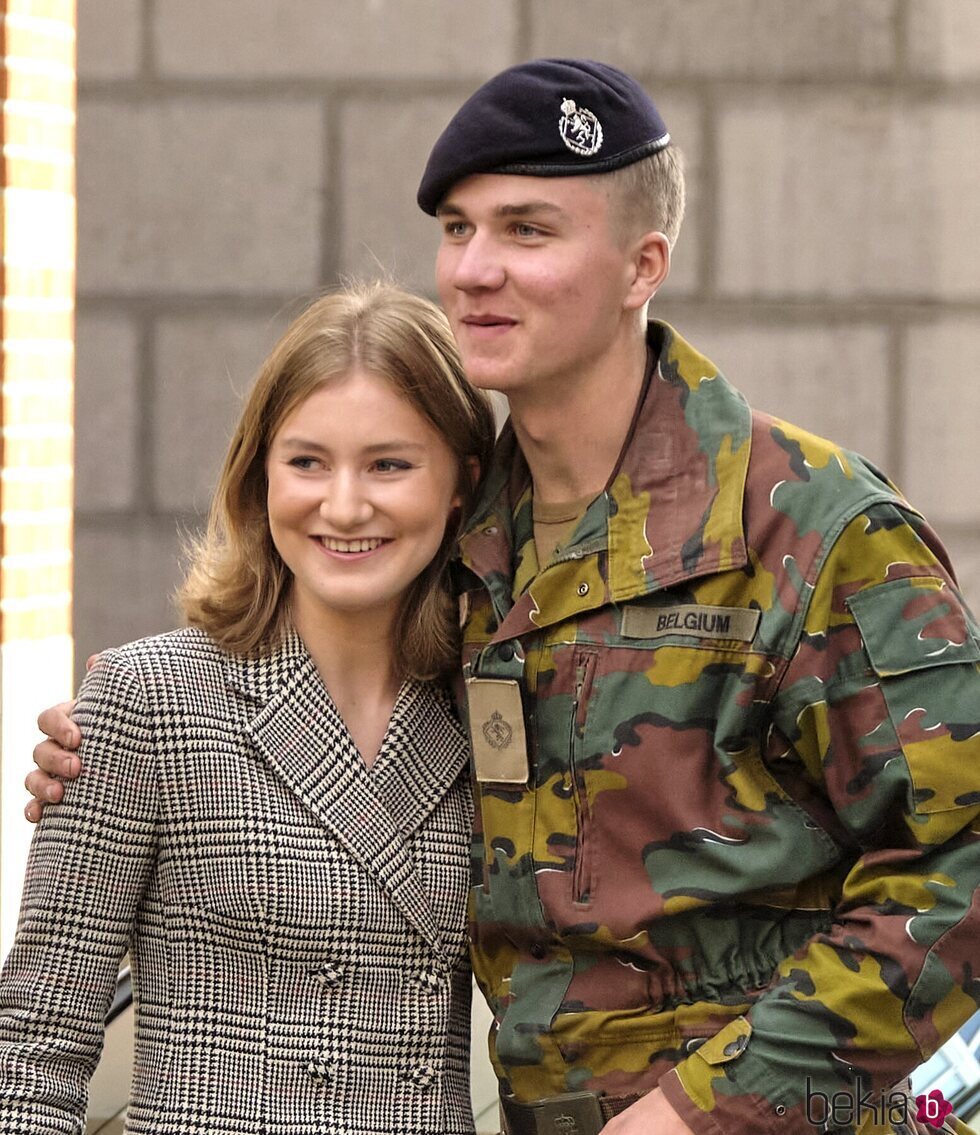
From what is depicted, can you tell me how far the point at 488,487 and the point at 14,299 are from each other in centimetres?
203

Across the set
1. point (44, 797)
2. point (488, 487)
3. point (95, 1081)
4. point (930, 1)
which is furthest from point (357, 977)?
point (930, 1)

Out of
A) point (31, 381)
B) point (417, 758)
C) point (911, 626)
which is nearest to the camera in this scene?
point (911, 626)

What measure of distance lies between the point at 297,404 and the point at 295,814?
0.59 m

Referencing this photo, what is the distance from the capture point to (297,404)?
247cm

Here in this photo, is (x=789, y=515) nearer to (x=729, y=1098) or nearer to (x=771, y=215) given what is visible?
(x=729, y=1098)

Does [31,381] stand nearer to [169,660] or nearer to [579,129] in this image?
[169,660]

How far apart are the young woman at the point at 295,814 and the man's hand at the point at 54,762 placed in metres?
0.02

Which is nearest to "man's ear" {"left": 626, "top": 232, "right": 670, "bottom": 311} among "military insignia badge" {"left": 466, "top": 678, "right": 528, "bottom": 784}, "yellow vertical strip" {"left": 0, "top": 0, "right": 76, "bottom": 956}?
"military insignia badge" {"left": 466, "top": 678, "right": 528, "bottom": 784}

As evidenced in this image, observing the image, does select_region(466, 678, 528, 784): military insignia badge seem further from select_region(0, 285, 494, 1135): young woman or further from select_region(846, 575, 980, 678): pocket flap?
select_region(846, 575, 980, 678): pocket flap

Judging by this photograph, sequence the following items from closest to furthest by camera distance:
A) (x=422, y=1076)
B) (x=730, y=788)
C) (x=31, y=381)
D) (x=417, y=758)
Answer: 1. (x=730, y=788)
2. (x=422, y=1076)
3. (x=417, y=758)
4. (x=31, y=381)

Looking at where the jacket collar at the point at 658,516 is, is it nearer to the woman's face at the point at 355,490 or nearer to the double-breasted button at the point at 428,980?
the woman's face at the point at 355,490

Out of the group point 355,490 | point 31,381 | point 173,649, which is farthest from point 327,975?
point 31,381

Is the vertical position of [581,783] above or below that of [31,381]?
below

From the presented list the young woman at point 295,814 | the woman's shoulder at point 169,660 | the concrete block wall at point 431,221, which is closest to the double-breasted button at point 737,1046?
the young woman at point 295,814
